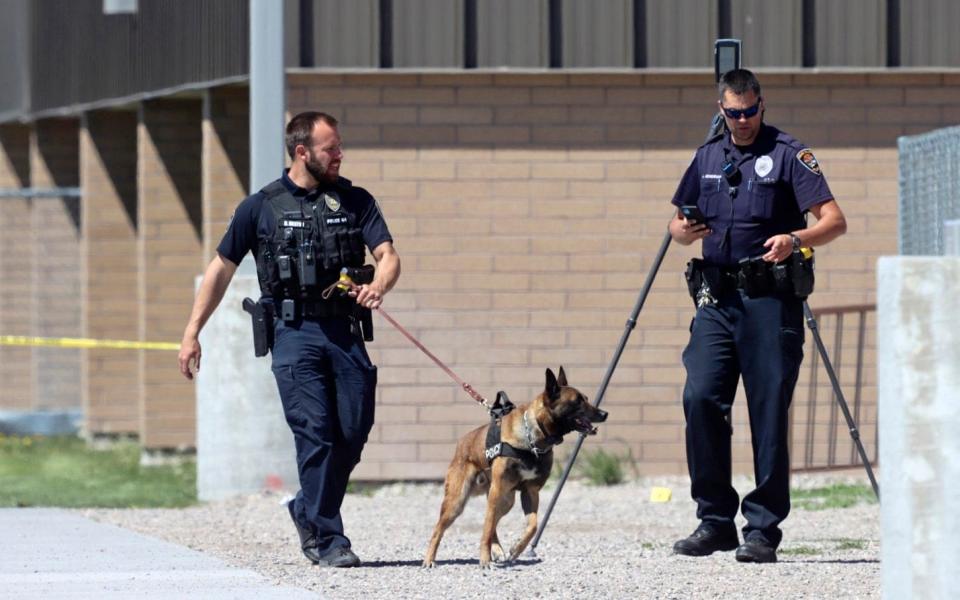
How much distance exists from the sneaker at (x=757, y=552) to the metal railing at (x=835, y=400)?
4.31 metres

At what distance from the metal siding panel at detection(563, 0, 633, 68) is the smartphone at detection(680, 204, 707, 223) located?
4.23 meters

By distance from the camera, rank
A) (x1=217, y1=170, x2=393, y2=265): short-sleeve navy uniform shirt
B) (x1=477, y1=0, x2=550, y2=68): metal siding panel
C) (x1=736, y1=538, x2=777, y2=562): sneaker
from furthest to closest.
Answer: (x1=477, y1=0, x2=550, y2=68): metal siding panel, (x1=217, y1=170, x2=393, y2=265): short-sleeve navy uniform shirt, (x1=736, y1=538, x2=777, y2=562): sneaker

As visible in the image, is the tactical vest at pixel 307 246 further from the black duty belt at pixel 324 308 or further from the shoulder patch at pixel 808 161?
the shoulder patch at pixel 808 161

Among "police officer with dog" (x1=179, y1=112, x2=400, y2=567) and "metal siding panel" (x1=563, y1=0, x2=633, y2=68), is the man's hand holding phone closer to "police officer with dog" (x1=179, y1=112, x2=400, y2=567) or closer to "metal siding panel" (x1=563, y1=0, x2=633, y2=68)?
"police officer with dog" (x1=179, y1=112, x2=400, y2=567)

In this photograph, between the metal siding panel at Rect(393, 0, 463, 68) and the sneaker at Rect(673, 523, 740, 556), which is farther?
the metal siding panel at Rect(393, 0, 463, 68)

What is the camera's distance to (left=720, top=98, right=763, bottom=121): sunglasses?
7.63 m

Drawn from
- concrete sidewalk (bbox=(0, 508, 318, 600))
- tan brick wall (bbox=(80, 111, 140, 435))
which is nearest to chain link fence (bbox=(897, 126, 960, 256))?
concrete sidewalk (bbox=(0, 508, 318, 600))

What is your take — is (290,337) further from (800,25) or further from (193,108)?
(193,108)

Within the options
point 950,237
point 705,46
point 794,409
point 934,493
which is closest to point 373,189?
point 705,46

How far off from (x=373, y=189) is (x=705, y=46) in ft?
7.36

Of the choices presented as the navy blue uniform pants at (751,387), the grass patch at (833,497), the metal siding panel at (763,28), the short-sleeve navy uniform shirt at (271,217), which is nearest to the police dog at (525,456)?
the navy blue uniform pants at (751,387)

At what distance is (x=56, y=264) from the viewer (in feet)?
60.8

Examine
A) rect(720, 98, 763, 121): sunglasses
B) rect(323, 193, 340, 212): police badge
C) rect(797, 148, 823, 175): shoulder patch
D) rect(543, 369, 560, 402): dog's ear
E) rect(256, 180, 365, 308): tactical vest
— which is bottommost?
rect(543, 369, 560, 402): dog's ear

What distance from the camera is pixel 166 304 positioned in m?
15.0
